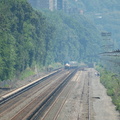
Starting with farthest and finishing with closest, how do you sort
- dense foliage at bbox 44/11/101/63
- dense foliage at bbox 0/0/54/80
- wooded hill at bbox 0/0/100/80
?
dense foliage at bbox 44/11/101/63 → wooded hill at bbox 0/0/100/80 → dense foliage at bbox 0/0/54/80

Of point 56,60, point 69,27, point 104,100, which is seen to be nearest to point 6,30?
point 104,100

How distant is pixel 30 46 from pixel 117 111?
4128 cm

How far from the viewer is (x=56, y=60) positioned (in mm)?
133125

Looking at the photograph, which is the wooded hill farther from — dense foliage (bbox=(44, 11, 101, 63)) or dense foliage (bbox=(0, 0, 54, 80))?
dense foliage (bbox=(44, 11, 101, 63))

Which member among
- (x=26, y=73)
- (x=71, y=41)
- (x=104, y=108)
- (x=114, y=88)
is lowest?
(x=104, y=108)

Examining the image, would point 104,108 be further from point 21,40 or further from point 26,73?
point 26,73

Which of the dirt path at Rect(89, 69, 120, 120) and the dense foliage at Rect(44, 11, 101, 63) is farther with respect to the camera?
the dense foliage at Rect(44, 11, 101, 63)

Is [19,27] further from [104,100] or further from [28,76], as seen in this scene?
[104,100]

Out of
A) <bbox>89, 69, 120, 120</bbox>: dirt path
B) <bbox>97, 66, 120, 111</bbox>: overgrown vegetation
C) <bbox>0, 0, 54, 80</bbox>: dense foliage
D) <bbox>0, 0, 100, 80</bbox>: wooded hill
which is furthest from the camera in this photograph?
<bbox>0, 0, 100, 80</bbox>: wooded hill

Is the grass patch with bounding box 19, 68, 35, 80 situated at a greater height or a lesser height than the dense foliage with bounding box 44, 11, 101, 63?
lesser

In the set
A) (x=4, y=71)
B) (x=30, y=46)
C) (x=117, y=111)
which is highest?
(x=30, y=46)

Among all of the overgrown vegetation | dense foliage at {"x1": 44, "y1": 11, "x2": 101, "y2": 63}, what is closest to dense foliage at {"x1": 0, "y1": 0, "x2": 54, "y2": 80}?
the overgrown vegetation

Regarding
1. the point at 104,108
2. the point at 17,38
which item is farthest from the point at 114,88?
the point at 17,38

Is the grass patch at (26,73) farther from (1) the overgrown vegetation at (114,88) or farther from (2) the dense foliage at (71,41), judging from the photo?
(2) the dense foliage at (71,41)
